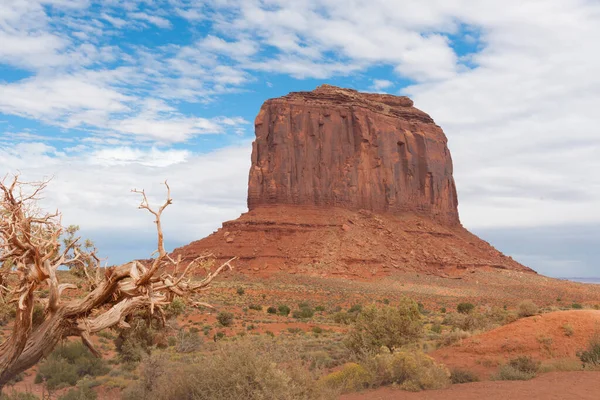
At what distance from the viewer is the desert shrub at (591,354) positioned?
1250 cm

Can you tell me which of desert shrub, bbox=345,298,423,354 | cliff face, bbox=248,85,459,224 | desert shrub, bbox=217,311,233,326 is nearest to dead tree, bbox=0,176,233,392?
desert shrub, bbox=345,298,423,354

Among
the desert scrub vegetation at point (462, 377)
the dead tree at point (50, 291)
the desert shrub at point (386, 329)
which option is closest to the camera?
the dead tree at point (50, 291)

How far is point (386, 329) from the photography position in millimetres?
16500

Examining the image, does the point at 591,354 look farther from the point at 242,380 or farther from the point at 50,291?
the point at 50,291

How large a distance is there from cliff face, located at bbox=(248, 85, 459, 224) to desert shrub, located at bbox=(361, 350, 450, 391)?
2633 inches

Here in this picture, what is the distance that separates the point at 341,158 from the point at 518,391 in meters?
74.9

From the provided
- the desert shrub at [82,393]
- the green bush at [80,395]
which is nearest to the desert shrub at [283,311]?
the desert shrub at [82,393]

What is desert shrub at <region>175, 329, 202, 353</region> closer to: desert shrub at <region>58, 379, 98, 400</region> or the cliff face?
desert shrub at <region>58, 379, 98, 400</region>

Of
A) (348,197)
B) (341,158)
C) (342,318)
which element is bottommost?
(342,318)

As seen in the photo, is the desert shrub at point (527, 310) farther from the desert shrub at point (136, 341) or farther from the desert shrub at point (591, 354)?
the desert shrub at point (136, 341)

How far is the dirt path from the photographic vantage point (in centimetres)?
979

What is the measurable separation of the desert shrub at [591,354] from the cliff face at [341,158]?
65810 mm

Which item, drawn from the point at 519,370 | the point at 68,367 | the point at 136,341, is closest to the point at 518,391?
the point at 519,370

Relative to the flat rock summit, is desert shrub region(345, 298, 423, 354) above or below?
below
